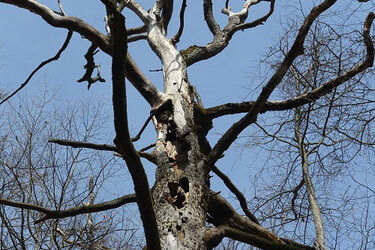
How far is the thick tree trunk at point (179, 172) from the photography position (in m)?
2.94

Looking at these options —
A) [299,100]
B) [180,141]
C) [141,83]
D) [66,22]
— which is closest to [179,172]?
[180,141]

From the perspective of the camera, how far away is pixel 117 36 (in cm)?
215

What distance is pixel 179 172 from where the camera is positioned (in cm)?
345

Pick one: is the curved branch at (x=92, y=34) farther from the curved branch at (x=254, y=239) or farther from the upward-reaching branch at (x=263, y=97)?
the curved branch at (x=254, y=239)

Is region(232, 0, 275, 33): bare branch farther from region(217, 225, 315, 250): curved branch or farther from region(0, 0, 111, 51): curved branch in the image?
region(217, 225, 315, 250): curved branch

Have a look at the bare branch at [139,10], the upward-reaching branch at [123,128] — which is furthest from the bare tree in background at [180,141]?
the bare branch at [139,10]

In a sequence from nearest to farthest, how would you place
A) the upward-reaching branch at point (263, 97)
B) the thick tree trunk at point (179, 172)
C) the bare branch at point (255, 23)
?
the thick tree trunk at point (179, 172)
the upward-reaching branch at point (263, 97)
the bare branch at point (255, 23)

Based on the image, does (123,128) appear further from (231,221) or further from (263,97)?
(231,221)

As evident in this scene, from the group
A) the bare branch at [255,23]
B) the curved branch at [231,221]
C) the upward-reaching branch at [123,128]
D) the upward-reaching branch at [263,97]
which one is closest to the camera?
the upward-reaching branch at [123,128]

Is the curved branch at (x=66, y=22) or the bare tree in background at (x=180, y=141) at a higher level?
the curved branch at (x=66, y=22)

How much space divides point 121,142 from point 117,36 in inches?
23.6

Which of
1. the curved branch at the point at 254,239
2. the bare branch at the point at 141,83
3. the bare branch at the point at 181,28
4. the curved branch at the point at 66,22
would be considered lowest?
the curved branch at the point at 254,239

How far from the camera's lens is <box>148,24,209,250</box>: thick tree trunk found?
9.63 ft

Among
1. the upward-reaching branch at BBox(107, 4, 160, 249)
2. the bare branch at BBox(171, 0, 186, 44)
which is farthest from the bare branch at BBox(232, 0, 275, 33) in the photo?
the upward-reaching branch at BBox(107, 4, 160, 249)
